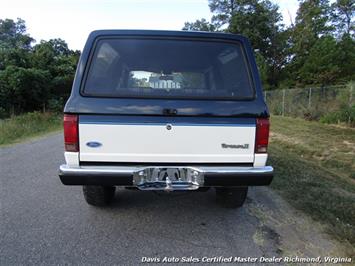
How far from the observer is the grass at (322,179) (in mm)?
3252

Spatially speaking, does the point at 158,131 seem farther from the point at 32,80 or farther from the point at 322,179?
the point at 32,80

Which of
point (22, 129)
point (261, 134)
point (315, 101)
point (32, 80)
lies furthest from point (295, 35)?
point (261, 134)

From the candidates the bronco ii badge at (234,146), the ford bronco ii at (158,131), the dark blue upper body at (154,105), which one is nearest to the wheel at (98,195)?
the ford bronco ii at (158,131)

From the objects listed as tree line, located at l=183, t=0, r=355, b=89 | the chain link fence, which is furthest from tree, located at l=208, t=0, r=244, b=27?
the chain link fence

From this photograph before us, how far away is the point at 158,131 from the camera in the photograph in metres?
2.58

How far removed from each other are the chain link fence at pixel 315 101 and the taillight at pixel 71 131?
1257 cm

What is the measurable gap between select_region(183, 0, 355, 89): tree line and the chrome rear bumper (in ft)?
77.7

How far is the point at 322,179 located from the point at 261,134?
2.81 meters

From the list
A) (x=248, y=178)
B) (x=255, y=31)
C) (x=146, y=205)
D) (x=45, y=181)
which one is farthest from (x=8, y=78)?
(x=255, y=31)

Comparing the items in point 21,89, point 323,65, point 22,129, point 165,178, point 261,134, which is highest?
point 323,65

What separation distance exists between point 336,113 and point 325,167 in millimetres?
7300

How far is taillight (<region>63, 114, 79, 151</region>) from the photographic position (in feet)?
8.26

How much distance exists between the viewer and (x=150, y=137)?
2.58 m

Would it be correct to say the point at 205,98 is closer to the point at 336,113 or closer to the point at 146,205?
the point at 146,205
